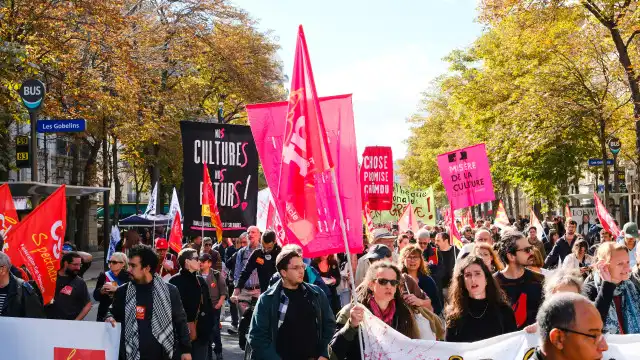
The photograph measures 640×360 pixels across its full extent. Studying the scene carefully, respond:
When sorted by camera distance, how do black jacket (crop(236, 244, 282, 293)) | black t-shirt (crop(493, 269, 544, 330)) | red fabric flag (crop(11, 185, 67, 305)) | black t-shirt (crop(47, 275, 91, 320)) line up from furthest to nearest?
black jacket (crop(236, 244, 282, 293)) < black t-shirt (crop(47, 275, 91, 320)) < red fabric flag (crop(11, 185, 67, 305)) < black t-shirt (crop(493, 269, 544, 330))

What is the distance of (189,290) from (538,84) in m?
20.0

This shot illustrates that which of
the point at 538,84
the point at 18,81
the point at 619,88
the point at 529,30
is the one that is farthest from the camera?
the point at 619,88

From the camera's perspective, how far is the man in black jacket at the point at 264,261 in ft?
35.2

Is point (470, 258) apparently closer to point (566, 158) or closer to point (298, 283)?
point (298, 283)

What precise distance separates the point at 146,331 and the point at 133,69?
713 inches

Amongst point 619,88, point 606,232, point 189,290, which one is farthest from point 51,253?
point 619,88

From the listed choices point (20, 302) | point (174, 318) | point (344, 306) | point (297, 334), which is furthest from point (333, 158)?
point (20, 302)

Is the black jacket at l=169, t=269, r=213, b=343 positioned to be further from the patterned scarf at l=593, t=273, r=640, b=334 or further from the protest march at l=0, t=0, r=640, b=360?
the patterned scarf at l=593, t=273, r=640, b=334

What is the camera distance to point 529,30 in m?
22.6

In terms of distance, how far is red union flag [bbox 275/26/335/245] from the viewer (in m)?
5.93

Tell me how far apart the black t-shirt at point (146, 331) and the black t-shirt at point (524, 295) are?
272cm

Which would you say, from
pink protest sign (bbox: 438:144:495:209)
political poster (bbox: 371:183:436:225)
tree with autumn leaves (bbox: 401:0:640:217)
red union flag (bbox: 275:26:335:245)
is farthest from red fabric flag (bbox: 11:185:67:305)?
political poster (bbox: 371:183:436:225)

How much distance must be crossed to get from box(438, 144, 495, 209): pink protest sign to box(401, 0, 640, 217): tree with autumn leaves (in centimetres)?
444

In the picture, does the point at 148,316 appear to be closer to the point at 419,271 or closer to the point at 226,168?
the point at 419,271
